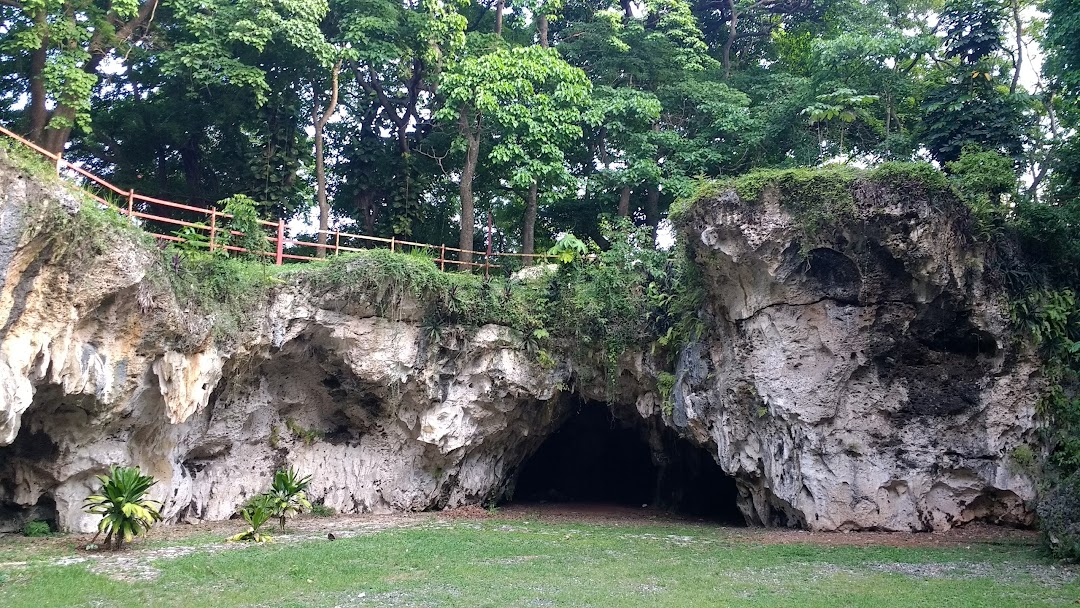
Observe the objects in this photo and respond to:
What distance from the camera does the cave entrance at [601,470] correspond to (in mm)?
21203

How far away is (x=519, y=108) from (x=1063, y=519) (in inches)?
542

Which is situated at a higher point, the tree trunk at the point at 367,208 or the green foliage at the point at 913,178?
the tree trunk at the point at 367,208

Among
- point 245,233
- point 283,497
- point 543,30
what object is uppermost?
point 543,30

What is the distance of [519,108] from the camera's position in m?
19.8

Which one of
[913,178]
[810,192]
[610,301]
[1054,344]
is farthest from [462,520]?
[1054,344]

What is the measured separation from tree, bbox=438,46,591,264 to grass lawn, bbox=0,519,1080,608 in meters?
9.19

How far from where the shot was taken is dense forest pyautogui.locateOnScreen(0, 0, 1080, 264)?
17719mm

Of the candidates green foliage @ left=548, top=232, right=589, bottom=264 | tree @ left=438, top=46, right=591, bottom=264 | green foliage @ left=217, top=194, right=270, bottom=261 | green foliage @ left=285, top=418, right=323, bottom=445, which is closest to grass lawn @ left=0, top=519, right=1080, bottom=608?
green foliage @ left=285, top=418, right=323, bottom=445

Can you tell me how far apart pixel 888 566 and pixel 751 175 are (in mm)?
7024

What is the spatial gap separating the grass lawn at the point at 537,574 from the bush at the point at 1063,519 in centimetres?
31

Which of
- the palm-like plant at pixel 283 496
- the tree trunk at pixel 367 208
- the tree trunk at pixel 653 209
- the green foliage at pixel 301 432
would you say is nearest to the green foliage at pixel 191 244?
the green foliage at pixel 301 432

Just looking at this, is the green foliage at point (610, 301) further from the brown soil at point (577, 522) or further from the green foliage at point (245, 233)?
the green foliage at point (245, 233)

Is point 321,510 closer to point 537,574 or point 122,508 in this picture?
point 122,508

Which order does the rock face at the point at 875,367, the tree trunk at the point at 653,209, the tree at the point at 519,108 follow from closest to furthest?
1. the rock face at the point at 875,367
2. the tree at the point at 519,108
3. the tree trunk at the point at 653,209
